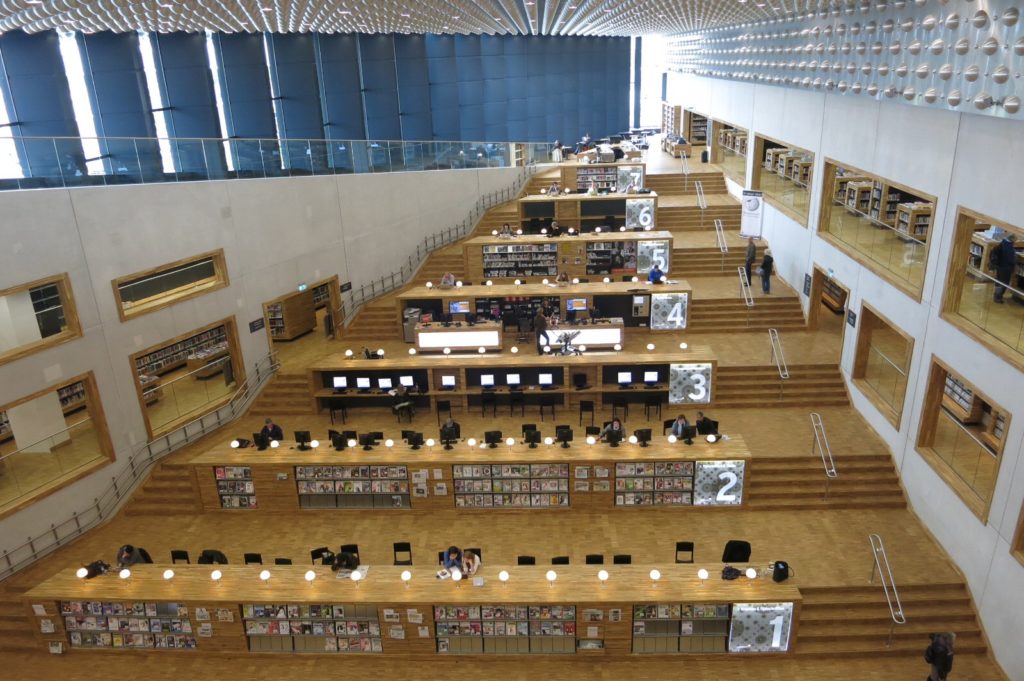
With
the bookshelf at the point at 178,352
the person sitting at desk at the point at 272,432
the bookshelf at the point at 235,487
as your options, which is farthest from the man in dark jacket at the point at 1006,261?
the bookshelf at the point at 178,352

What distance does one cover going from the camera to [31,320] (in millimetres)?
12727

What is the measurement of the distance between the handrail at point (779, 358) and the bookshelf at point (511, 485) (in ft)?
20.5

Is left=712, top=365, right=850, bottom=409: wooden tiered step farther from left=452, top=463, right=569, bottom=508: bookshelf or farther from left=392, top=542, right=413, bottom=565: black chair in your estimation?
left=392, top=542, right=413, bottom=565: black chair

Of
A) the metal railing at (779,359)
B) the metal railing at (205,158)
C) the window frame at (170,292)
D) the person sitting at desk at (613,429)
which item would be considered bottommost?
the metal railing at (779,359)

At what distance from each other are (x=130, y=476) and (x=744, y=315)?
15.5m

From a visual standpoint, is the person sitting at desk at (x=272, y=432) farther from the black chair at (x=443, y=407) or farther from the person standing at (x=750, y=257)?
the person standing at (x=750, y=257)

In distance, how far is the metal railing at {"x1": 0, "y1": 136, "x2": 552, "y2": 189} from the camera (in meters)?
12.5

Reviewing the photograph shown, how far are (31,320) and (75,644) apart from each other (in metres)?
5.75

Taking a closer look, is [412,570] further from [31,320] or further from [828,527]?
[31,320]

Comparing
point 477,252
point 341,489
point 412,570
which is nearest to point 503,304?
point 477,252

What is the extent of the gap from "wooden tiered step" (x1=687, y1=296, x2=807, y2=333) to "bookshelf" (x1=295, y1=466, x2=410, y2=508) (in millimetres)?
9451

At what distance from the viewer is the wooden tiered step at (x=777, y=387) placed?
16016mm

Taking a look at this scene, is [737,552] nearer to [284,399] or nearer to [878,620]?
[878,620]

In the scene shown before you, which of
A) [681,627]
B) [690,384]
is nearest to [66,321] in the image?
[681,627]
